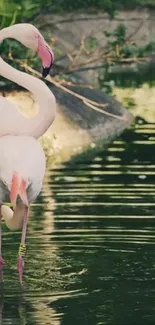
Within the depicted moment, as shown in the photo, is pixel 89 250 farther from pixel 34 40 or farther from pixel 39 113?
pixel 34 40

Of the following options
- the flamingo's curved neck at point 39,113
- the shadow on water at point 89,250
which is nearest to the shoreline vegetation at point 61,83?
the shadow on water at point 89,250

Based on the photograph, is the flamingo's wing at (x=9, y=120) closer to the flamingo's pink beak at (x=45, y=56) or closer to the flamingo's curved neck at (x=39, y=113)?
the flamingo's curved neck at (x=39, y=113)

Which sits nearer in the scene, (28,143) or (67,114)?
(28,143)

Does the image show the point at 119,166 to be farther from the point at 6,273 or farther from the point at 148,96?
the point at 148,96

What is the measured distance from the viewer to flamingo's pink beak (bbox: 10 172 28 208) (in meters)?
7.75

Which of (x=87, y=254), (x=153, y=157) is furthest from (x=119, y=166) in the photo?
(x=87, y=254)

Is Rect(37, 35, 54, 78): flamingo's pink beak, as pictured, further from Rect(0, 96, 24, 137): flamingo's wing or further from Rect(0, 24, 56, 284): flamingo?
Rect(0, 96, 24, 137): flamingo's wing

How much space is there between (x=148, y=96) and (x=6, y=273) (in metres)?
14.3

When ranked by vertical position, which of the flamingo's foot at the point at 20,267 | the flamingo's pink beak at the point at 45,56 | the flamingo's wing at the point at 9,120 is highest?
the flamingo's pink beak at the point at 45,56

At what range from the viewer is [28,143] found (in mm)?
8055

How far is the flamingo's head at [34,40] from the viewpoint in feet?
27.1

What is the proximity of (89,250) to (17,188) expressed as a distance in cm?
159

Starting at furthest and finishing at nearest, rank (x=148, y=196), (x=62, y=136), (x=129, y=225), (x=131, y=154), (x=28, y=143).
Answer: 1. (x=62, y=136)
2. (x=131, y=154)
3. (x=148, y=196)
4. (x=129, y=225)
5. (x=28, y=143)


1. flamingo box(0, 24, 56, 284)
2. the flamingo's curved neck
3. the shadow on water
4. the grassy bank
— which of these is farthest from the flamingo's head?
the grassy bank
